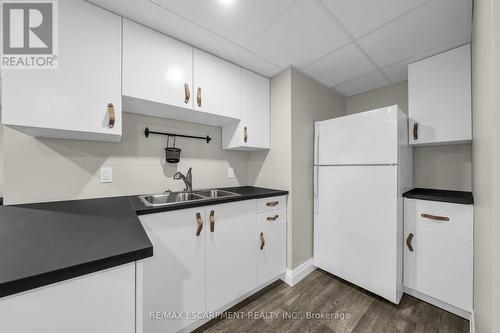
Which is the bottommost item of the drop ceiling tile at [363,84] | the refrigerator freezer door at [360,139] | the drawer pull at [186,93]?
the refrigerator freezer door at [360,139]

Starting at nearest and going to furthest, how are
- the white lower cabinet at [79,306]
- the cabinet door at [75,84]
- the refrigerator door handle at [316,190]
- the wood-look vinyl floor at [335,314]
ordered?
1. the white lower cabinet at [79,306]
2. the cabinet door at [75,84]
3. the wood-look vinyl floor at [335,314]
4. the refrigerator door handle at [316,190]

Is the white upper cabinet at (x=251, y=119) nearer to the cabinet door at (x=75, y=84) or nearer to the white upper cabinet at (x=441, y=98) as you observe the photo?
the cabinet door at (x=75, y=84)

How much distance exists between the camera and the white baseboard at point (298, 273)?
1.88 meters

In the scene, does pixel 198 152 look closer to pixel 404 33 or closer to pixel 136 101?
pixel 136 101

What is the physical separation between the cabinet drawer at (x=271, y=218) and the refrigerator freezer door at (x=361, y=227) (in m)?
0.46

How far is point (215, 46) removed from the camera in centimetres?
162

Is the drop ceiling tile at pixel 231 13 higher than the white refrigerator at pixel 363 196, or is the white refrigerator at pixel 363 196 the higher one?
the drop ceiling tile at pixel 231 13

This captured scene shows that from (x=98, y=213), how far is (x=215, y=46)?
4.93 ft

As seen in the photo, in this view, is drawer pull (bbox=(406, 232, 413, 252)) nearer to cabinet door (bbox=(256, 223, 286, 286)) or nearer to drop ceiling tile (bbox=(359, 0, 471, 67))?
cabinet door (bbox=(256, 223, 286, 286))

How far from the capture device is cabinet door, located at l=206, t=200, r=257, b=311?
1.41 metres

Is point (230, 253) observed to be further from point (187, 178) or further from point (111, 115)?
point (111, 115)

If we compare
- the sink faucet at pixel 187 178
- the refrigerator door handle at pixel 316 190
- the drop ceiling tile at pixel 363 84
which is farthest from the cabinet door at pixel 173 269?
the drop ceiling tile at pixel 363 84

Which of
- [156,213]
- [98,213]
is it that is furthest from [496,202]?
[98,213]

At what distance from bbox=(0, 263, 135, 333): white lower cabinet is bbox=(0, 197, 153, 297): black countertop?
0.04 meters
